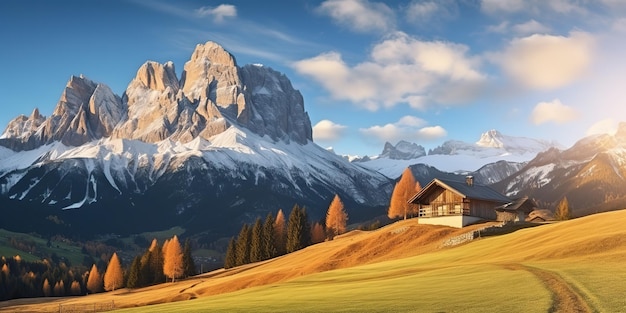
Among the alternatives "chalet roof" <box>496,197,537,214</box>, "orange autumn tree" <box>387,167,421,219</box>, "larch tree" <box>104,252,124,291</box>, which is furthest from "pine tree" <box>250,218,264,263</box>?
A: "chalet roof" <box>496,197,537,214</box>

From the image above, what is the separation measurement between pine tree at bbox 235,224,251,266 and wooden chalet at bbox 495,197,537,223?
6438cm

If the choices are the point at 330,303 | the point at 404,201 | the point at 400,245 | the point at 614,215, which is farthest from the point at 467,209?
the point at 330,303

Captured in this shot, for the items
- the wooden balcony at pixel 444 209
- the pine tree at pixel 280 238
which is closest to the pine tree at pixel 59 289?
the pine tree at pixel 280 238

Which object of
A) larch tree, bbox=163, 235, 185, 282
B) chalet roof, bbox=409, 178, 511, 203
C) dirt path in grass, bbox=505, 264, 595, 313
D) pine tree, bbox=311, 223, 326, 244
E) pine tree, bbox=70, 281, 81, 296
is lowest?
pine tree, bbox=70, 281, 81, 296

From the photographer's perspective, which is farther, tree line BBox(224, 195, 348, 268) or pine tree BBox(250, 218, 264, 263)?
tree line BBox(224, 195, 348, 268)

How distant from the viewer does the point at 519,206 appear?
102625mm

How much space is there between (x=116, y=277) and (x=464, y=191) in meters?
101

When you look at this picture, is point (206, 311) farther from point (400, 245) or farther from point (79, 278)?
point (79, 278)

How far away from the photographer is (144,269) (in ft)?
457

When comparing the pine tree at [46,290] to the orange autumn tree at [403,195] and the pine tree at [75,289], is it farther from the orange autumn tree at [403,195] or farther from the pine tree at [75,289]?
the orange autumn tree at [403,195]

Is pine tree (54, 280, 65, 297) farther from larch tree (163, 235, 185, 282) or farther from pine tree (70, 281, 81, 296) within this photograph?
larch tree (163, 235, 185, 282)

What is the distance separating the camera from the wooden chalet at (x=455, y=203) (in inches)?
3777

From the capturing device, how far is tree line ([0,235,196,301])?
13712 cm

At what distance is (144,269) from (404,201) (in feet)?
219
